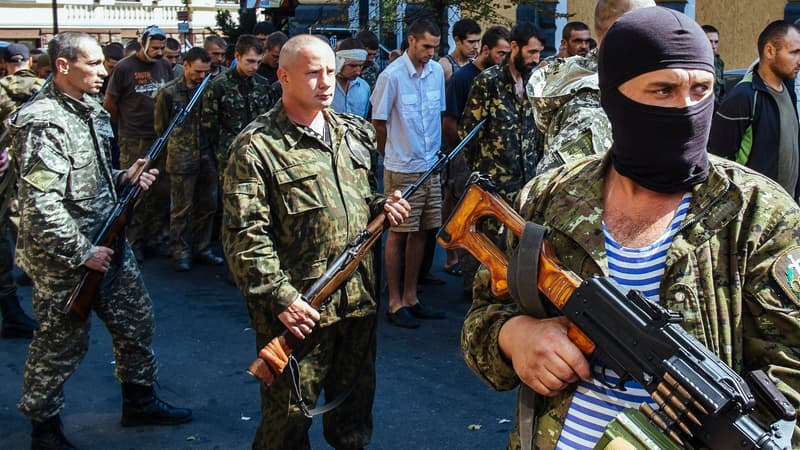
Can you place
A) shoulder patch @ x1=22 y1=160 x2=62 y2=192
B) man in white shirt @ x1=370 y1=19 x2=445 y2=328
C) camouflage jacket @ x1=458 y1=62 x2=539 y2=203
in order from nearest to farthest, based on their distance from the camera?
shoulder patch @ x1=22 y1=160 x2=62 y2=192 → camouflage jacket @ x1=458 y1=62 x2=539 y2=203 → man in white shirt @ x1=370 y1=19 x2=445 y2=328

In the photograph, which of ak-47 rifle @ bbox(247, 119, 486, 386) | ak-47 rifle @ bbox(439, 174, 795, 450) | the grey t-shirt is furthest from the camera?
the grey t-shirt

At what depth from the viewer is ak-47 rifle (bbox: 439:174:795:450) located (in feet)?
5.13

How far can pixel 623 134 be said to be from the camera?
1866 mm

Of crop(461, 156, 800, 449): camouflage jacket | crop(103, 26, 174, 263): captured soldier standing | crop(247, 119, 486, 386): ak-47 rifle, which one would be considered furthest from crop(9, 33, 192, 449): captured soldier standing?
crop(103, 26, 174, 263): captured soldier standing

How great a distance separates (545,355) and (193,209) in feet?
23.5

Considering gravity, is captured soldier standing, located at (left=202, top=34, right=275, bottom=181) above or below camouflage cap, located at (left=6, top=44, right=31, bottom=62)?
below

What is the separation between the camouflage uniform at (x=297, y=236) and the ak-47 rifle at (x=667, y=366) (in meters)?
1.86

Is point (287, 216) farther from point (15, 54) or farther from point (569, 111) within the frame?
point (15, 54)

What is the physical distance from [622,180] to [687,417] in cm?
54

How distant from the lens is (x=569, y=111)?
10.7 ft

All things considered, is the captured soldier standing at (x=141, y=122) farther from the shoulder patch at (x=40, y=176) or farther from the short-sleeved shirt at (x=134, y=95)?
the shoulder patch at (x=40, y=176)

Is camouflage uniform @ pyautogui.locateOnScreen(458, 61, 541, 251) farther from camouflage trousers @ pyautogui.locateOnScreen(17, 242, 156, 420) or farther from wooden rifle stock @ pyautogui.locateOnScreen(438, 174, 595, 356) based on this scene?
wooden rifle stock @ pyautogui.locateOnScreen(438, 174, 595, 356)

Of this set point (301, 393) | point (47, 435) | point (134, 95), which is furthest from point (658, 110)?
point (134, 95)

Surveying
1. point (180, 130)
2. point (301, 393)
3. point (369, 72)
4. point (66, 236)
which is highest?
point (369, 72)
